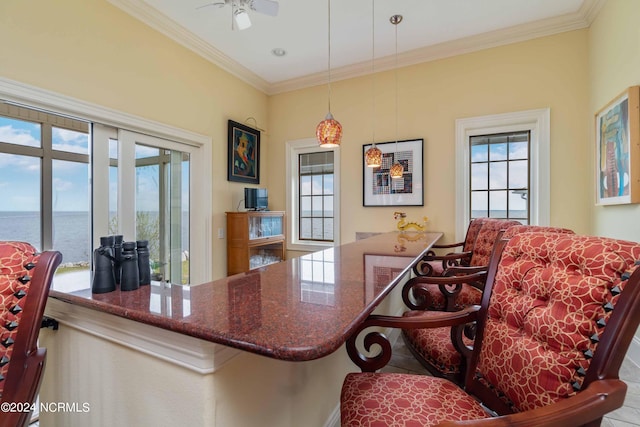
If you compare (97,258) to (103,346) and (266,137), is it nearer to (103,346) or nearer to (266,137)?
(103,346)

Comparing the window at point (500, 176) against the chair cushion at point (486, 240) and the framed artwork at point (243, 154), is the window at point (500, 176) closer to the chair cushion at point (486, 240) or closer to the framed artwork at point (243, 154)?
the chair cushion at point (486, 240)

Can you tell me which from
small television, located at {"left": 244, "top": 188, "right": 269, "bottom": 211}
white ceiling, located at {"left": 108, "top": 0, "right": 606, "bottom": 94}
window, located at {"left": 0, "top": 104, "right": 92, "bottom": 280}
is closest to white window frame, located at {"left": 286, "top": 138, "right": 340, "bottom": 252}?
small television, located at {"left": 244, "top": 188, "right": 269, "bottom": 211}

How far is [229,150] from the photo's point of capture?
12.0 ft

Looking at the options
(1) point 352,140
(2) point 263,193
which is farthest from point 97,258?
(1) point 352,140

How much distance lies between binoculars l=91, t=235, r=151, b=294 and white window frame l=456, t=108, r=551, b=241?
10.5ft

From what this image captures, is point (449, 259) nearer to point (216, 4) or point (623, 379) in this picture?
point (623, 379)

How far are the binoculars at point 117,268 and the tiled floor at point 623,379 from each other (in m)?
1.73

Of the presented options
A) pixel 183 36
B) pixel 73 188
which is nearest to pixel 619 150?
pixel 183 36

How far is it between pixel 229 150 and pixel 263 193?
2.32 ft

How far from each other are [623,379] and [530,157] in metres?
2.15

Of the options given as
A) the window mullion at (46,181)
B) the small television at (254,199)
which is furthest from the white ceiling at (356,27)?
the small television at (254,199)

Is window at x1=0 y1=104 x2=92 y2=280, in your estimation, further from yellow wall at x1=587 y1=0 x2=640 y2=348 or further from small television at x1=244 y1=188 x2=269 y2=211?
yellow wall at x1=587 y1=0 x2=640 y2=348

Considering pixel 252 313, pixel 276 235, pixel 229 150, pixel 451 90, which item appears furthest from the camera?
pixel 276 235

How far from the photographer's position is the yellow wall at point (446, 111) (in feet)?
9.36
